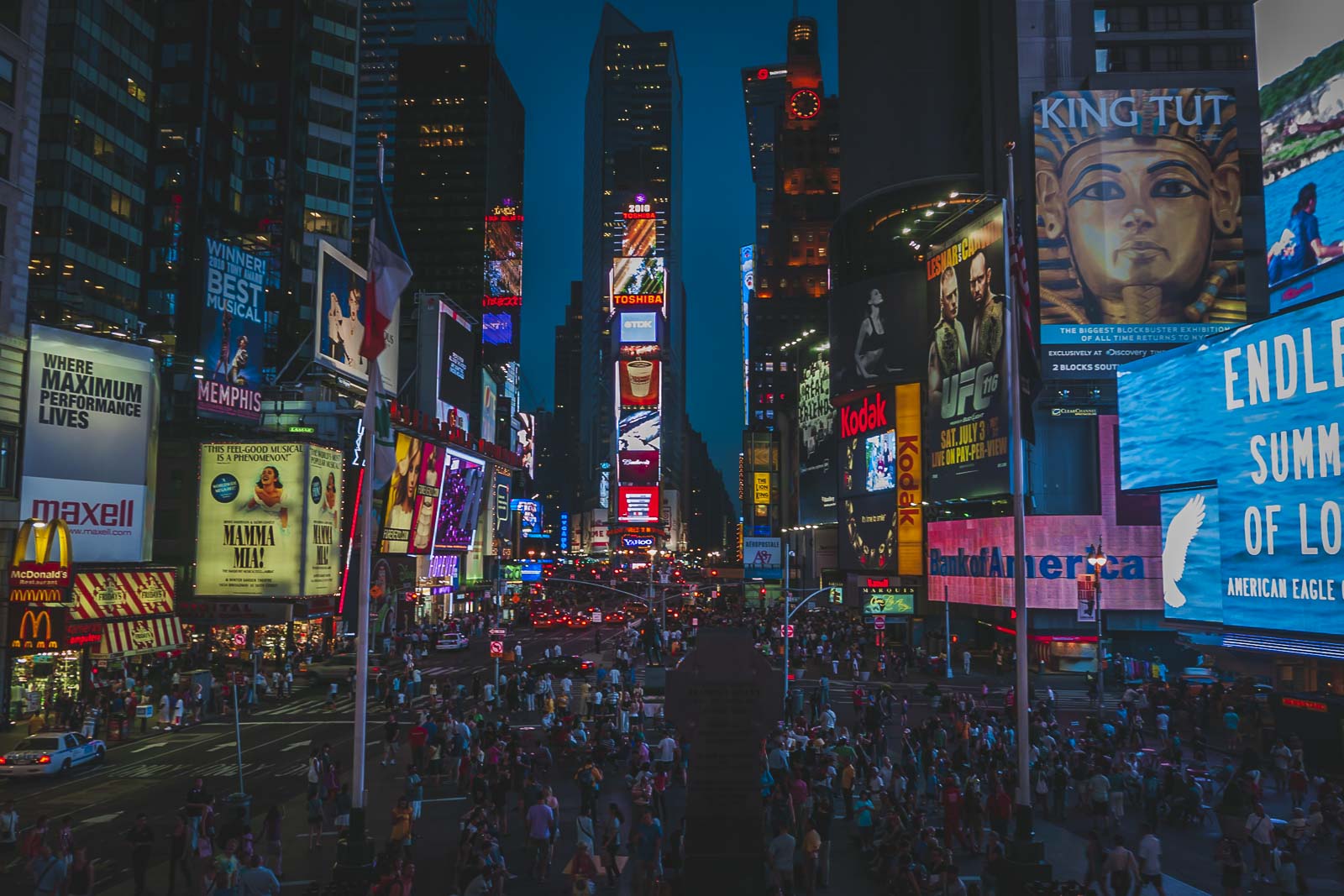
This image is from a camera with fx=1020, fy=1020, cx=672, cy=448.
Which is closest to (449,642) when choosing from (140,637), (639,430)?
(140,637)

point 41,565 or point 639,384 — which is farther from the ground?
point 639,384

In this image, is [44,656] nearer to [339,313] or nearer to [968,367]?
[339,313]

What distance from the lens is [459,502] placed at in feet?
250

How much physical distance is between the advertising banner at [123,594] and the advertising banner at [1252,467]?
3702 cm

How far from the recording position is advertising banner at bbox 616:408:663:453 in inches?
5044

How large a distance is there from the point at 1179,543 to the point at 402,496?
4702cm

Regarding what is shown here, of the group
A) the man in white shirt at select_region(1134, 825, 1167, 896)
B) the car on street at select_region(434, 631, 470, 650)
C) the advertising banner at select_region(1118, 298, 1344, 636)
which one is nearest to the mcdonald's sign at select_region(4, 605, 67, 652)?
the car on street at select_region(434, 631, 470, 650)

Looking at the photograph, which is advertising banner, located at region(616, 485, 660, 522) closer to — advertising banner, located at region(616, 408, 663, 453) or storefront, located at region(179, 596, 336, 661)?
advertising banner, located at region(616, 408, 663, 453)

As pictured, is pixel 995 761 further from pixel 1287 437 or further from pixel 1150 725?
pixel 1150 725

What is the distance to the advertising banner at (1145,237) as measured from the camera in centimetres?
5119

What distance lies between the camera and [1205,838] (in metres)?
20.8

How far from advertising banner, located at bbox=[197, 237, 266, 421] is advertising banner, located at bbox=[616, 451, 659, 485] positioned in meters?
77.1

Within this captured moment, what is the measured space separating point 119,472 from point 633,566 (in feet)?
442

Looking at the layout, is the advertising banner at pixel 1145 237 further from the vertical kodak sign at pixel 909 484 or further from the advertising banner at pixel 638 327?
the advertising banner at pixel 638 327
